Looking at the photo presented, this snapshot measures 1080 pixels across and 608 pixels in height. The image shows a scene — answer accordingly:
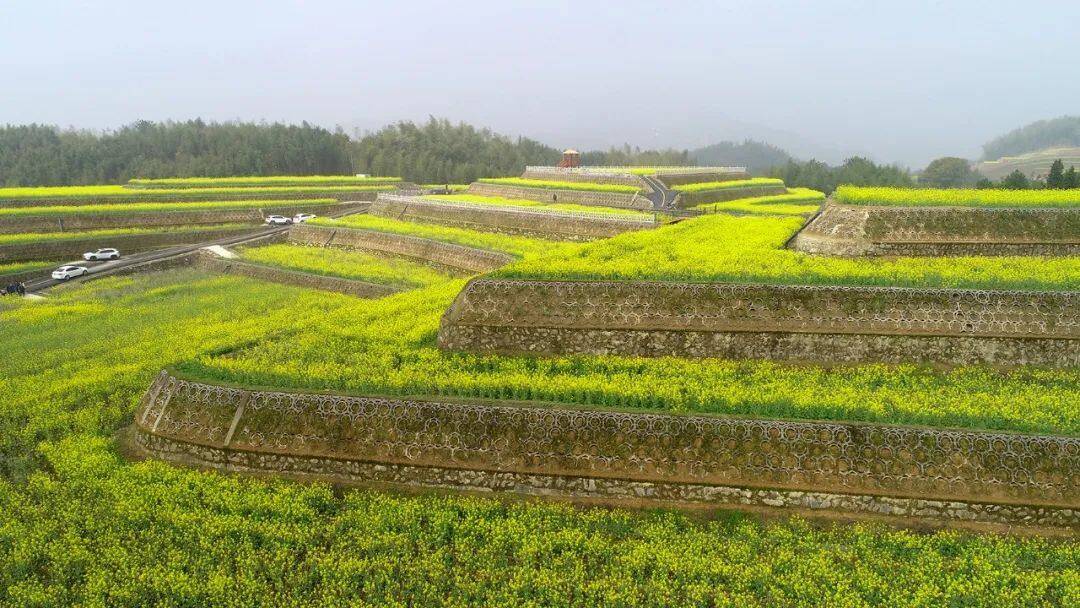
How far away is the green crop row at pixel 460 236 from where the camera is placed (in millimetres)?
32688

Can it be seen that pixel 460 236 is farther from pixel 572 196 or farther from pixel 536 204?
pixel 572 196

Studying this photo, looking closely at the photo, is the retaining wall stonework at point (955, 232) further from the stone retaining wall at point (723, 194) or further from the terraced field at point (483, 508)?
the stone retaining wall at point (723, 194)

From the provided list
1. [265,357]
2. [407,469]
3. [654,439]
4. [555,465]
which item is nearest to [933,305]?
[654,439]

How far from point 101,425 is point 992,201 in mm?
31225

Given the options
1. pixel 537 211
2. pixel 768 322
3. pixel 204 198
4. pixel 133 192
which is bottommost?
pixel 768 322

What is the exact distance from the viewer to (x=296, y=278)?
3091cm

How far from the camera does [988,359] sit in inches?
615

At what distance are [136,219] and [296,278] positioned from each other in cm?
2429

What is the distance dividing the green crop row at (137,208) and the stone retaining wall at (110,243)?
199 inches

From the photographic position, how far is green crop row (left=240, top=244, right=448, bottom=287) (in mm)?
29734

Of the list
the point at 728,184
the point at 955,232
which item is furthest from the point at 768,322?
the point at 728,184

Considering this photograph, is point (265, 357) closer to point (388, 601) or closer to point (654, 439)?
point (388, 601)

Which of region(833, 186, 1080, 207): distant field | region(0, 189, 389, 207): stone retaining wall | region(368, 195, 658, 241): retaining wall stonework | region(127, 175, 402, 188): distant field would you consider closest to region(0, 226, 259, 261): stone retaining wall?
region(0, 189, 389, 207): stone retaining wall

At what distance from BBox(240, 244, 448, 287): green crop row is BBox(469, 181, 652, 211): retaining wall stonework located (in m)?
16.1
